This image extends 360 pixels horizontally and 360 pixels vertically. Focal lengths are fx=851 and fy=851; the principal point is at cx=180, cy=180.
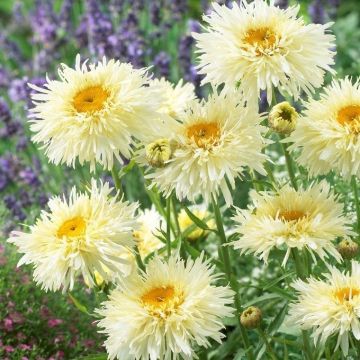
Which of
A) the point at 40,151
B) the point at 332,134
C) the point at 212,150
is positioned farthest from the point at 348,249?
the point at 40,151

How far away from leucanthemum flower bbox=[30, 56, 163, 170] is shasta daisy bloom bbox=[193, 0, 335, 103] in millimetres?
149

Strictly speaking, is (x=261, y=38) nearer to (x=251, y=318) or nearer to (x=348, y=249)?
(x=348, y=249)

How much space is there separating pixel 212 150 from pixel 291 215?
0.22m

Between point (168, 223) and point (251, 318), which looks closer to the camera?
point (251, 318)

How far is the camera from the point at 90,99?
1.72 m

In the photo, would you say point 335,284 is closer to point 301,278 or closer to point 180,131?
point 301,278

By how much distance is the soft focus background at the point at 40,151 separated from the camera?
7.96 ft

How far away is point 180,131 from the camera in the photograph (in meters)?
1.74

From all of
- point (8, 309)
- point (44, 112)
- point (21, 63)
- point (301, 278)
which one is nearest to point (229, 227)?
point (8, 309)

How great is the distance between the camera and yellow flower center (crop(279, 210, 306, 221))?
1.74m

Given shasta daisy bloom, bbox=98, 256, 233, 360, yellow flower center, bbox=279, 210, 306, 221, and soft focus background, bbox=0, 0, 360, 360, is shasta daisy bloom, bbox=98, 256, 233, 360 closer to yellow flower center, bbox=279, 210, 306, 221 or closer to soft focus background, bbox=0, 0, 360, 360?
yellow flower center, bbox=279, 210, 306, 221

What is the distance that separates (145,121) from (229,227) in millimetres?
1458

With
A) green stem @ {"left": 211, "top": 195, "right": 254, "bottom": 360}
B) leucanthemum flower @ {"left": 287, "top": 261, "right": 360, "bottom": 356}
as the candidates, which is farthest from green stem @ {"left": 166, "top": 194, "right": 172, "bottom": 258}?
leucanthemum flower @ {"left": 287, "top": 261, "right": 360, "bottom": 356}

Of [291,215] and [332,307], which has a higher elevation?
[291,215]
